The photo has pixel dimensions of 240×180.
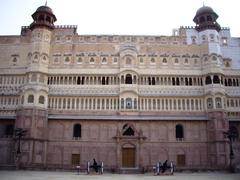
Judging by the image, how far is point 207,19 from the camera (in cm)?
5106

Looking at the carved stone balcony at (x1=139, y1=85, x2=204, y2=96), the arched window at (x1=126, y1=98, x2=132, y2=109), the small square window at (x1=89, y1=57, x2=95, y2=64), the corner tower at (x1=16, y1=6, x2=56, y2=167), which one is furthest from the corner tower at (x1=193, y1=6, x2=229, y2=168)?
the corner tower at (x1=16, y1=6, x2=56, y2=167)

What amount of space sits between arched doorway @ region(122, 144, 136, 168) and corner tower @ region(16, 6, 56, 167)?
458 inches

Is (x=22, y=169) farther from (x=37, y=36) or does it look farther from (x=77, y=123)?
(x=37, y=36)

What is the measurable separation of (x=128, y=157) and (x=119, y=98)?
29.7ft

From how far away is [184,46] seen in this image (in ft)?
165

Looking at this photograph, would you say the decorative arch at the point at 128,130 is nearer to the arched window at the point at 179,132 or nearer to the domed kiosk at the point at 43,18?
the arched window at the point at 179,132

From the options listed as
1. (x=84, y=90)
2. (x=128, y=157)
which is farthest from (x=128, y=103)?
(x=128, y=157)

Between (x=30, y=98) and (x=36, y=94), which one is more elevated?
(x=36, y=94)

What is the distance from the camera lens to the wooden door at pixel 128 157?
42.9m

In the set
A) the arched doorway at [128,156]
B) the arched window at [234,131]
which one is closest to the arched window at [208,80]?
the arched window at [234,131]

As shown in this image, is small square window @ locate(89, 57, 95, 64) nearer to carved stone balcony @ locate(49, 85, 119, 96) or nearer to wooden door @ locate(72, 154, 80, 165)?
carved stone balcony @ locate(49, 85, 119, 96)

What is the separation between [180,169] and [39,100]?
23079 millimetres

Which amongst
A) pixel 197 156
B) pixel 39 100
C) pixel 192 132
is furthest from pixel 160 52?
pixel 39 100

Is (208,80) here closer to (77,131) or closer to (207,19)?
(207,19)
